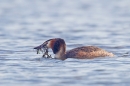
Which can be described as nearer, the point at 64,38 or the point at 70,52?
the point at 70,52

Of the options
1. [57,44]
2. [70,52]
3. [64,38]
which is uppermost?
[64,38]

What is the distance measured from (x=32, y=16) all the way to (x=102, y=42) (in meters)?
13.6

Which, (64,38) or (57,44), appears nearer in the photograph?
(57,44)

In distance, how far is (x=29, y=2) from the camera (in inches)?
1981

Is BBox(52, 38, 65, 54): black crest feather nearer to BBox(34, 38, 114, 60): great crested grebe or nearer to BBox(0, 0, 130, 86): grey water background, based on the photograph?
BBox(34, 38, 114, 60): great crested grebe

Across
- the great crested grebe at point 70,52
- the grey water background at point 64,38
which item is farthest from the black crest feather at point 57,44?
the grey water background at point 64,38

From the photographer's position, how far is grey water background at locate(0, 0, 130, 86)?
712 inches

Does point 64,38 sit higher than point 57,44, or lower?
higher

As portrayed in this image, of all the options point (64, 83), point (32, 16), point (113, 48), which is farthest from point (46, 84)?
point (32, 16)

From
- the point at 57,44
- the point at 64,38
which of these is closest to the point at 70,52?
the point at 57,44

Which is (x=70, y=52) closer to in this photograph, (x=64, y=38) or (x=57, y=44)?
(x=57, y=44)

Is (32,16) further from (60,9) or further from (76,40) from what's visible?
(76,40)

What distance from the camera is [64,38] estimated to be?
28.8m

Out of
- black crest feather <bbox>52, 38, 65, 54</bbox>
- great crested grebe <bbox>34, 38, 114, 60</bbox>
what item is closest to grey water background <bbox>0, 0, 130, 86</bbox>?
great crested grebe <bbox>34, 38, 114, 60</bbox>
